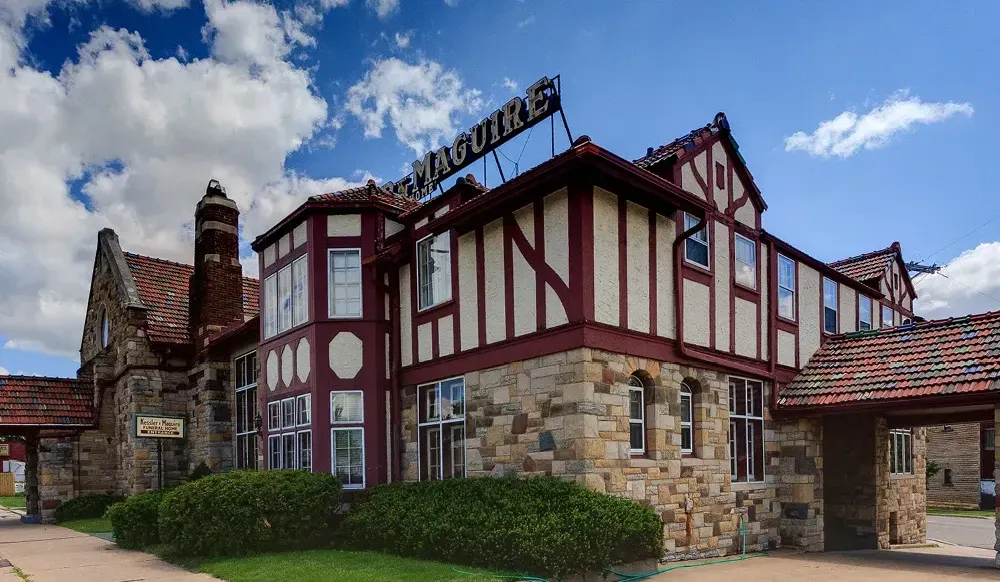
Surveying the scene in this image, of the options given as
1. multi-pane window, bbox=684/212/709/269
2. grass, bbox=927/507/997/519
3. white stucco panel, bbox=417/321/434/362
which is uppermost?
multi-pane window, bbox=684/212/709/269

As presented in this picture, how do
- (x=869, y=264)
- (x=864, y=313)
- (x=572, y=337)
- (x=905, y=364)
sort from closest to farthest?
(x=572, y=337) < (x=905, y=364) < (x=864, y=313) < (x=869, y=264)

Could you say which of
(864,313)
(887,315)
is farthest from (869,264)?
(864,313)

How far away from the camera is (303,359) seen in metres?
16.2

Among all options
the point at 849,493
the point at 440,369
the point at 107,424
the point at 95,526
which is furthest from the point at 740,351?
the point at 107,424

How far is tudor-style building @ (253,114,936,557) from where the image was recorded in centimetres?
1229

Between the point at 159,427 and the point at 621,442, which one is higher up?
the point at 621,442

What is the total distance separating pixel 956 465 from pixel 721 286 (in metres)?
33.0

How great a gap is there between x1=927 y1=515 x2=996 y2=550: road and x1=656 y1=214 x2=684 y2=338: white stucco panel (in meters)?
13.6

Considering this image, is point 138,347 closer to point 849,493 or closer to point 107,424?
point 107,424

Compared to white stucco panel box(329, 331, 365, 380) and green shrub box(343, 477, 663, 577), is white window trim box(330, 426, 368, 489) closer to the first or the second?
white stucco panel box(329, 331, 365, 380)

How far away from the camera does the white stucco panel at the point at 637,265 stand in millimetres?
12922

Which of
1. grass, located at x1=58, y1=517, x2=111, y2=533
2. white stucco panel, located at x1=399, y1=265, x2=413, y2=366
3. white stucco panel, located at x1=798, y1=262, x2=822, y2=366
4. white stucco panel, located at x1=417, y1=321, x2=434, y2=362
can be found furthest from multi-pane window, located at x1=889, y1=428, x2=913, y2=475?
grass, located at x1=58, y1=517, x2=111, y2=533

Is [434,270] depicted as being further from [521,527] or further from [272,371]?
[521,527]

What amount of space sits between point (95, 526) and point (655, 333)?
52.9 ft
